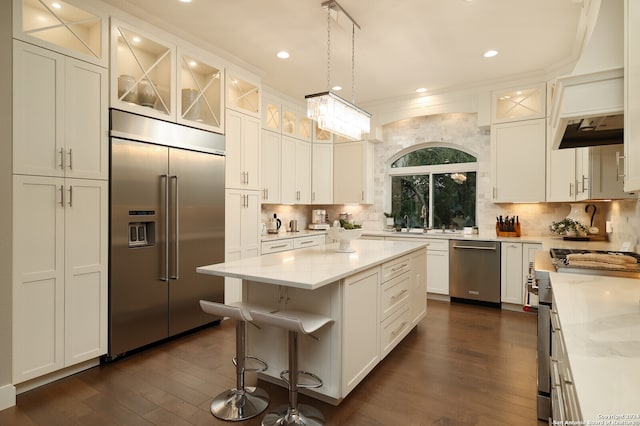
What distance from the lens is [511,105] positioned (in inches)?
182

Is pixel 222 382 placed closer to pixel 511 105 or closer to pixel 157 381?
pixel 157 381

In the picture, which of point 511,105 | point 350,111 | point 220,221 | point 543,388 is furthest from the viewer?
point 511,105

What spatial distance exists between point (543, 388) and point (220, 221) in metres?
3.06

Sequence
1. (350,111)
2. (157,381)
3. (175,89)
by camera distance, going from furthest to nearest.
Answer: (175,89)
(350,111)
(157,381)

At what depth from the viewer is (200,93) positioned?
3.57 m

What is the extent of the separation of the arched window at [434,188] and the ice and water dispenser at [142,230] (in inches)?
147

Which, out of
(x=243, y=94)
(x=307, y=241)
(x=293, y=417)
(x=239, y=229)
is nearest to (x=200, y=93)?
Answer: (x=243, y=94)

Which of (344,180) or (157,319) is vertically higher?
(344,180)

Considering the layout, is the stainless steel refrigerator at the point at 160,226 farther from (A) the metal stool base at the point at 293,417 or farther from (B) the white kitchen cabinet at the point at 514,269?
(B) the white kitchen cabinet at the point at 514,269

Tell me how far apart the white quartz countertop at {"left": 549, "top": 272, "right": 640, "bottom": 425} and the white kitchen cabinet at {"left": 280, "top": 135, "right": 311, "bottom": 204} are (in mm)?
3860

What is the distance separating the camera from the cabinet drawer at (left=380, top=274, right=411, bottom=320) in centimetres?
272

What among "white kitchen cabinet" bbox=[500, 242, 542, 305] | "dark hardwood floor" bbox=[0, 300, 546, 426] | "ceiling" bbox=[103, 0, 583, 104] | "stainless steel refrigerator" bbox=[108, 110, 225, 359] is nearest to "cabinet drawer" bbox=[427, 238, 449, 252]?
"white kitchen cabinet" bbox=[500, 242, 542, 305]

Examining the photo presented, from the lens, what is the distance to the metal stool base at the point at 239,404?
6.93 ft

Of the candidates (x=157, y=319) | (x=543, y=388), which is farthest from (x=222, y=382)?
(x=543, y=388)
